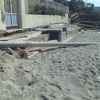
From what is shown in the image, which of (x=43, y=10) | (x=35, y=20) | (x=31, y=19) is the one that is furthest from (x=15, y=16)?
(x=43, y=10)

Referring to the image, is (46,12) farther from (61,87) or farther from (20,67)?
(61,87)

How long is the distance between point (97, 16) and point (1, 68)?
94.4 feet

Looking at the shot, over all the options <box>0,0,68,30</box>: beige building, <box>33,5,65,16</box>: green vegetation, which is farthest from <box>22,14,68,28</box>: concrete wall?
<box>33,5,65,16</box>: green vegetation

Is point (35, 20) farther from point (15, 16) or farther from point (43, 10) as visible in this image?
point (43, 10)

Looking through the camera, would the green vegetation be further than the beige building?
Yes

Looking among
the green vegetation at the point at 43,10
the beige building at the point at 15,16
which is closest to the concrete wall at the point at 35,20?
the beige building at the point at 15,16

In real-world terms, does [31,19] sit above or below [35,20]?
above

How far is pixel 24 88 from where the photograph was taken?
6.68m

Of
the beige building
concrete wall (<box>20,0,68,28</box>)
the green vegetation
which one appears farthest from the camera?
the green vegetation

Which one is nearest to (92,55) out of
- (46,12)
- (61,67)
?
(61,67)

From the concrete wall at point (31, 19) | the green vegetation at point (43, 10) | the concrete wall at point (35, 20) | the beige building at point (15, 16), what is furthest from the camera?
the green vegetation at point (43, 10)

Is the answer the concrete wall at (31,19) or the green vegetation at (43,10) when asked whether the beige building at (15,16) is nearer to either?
the concrete wall at (31,19)

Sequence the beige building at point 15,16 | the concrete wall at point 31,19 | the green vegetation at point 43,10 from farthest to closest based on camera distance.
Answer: the green vegetation at point 43,10
the concrete wall at point 31,19
the beige building at point 15,16

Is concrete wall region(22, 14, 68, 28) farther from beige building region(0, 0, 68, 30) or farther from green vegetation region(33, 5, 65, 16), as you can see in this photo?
green vegetation region(33, 5, 65, 16)
